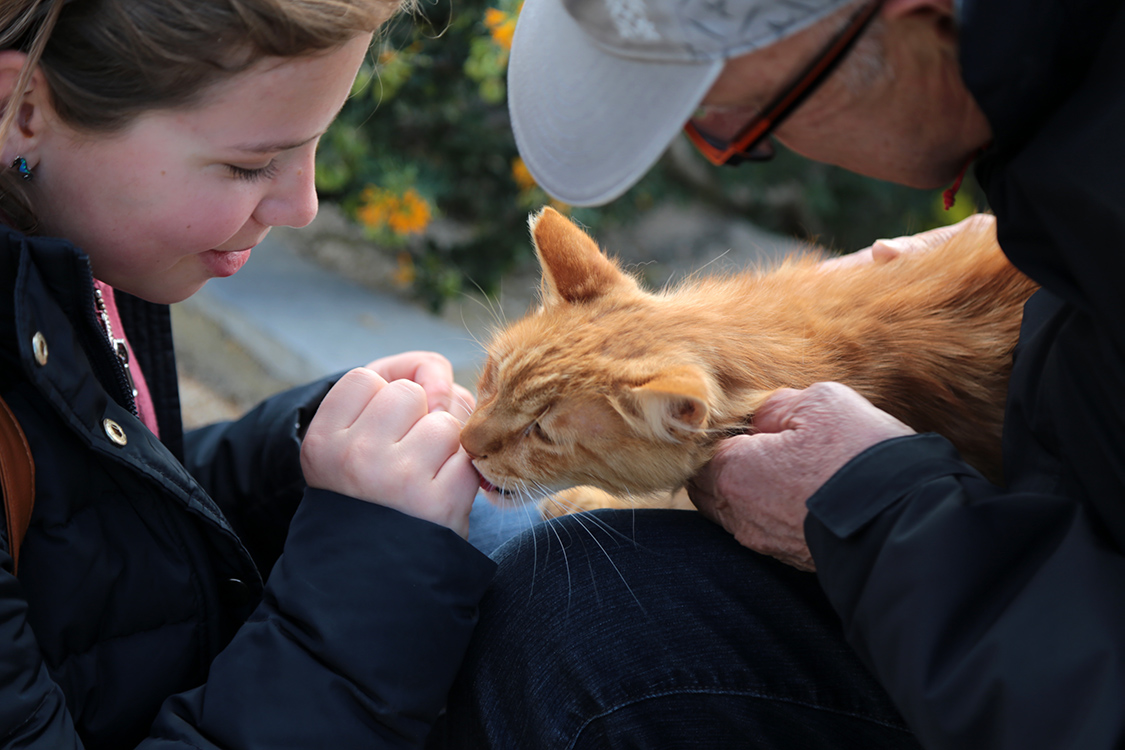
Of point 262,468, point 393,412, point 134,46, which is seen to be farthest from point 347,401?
point 134,46

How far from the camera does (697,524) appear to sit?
1572mm

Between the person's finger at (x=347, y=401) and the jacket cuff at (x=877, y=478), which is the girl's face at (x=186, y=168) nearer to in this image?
the person's finger at (x=347, y=401)

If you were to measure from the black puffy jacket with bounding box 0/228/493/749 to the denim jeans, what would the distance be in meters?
0.13

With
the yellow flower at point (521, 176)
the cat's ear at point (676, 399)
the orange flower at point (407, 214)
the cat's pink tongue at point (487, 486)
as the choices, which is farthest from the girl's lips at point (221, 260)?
the yellow flower at point (521, 176)

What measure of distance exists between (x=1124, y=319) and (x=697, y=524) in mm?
788

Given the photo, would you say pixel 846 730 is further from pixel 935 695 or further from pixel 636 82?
pixel 636 82

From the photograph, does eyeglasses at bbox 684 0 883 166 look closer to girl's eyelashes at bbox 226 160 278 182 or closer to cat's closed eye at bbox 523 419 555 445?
cat's closed eye at bbox 523 419 555 445

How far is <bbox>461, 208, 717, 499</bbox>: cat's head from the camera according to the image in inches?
58.2

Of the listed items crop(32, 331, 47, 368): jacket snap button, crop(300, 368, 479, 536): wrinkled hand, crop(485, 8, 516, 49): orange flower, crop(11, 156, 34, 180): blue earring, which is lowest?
crop(300, 368, 479, 536): wrinkled hand

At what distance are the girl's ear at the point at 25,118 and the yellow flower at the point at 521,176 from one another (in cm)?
286

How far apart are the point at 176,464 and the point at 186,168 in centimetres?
48

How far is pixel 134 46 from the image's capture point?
48.9 inches

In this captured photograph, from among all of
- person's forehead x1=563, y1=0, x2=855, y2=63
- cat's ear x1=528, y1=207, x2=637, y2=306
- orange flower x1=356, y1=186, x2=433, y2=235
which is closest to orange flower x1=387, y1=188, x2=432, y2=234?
orange flower x1=356, y1=186, x2=433, y2=235

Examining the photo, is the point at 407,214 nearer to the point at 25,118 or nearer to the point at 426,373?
the point at 426,373
